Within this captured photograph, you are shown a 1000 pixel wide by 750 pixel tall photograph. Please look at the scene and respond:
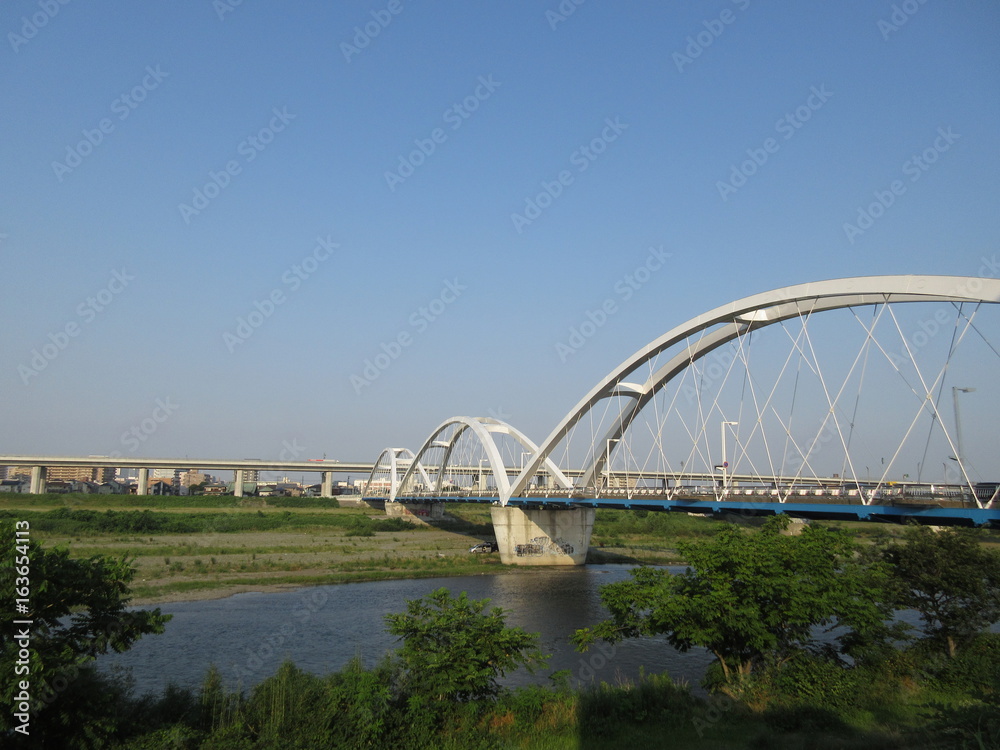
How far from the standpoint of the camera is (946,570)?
18.4 m

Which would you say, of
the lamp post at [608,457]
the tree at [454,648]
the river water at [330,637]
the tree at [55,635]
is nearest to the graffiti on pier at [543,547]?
the lamp post at [608,457]

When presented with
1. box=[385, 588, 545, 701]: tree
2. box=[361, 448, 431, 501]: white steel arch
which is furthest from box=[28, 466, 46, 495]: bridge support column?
box=[385, 588, 545, 701]: tree

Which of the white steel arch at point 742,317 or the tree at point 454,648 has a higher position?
the white steel arch at point 742,317

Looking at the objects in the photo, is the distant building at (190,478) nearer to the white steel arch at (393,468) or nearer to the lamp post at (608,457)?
the white steel arch at (393,468)

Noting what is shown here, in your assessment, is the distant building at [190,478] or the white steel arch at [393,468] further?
the distant building at [190,478]

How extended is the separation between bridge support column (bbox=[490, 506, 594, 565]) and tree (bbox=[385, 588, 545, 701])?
34.3 m

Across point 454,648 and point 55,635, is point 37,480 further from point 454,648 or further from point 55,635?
point 454,648

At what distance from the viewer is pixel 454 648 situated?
1438cm

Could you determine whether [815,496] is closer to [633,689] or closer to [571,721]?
[633,689]

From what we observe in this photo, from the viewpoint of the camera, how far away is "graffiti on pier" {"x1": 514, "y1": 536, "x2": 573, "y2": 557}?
4947 centimetres

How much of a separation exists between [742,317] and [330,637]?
2327 centimetres

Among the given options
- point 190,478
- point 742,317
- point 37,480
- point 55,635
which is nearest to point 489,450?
point 742,317

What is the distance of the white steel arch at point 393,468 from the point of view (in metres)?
88.6

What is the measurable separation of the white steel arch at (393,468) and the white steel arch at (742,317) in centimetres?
4061
